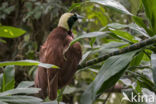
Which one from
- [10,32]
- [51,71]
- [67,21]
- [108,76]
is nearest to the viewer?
[108,76]

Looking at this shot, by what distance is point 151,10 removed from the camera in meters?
0.93

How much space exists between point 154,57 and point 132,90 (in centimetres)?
21

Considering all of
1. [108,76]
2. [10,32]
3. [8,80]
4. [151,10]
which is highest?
[151,10]

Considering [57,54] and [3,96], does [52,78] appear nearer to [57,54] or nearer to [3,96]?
[57,54]

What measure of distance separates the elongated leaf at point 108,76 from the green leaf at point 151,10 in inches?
7.0

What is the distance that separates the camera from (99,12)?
2580 millimetres

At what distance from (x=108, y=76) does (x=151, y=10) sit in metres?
0.35

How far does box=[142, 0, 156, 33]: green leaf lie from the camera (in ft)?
2.98

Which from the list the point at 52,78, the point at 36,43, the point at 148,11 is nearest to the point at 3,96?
the point at 52,78

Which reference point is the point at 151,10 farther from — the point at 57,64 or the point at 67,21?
the point at 67,21

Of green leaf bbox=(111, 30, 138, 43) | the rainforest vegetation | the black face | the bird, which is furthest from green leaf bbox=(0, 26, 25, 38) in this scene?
green leaf bbox=(111, 30, 138, 43)

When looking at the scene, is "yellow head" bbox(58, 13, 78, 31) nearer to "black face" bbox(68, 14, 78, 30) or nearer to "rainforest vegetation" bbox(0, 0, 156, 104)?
"black face" bbox(68, 14, 78, 30)

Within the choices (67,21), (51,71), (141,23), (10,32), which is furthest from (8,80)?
(141,23)

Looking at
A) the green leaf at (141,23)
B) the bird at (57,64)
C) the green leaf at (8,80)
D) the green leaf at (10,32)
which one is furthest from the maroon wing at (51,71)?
the green leaf at (141,23)
